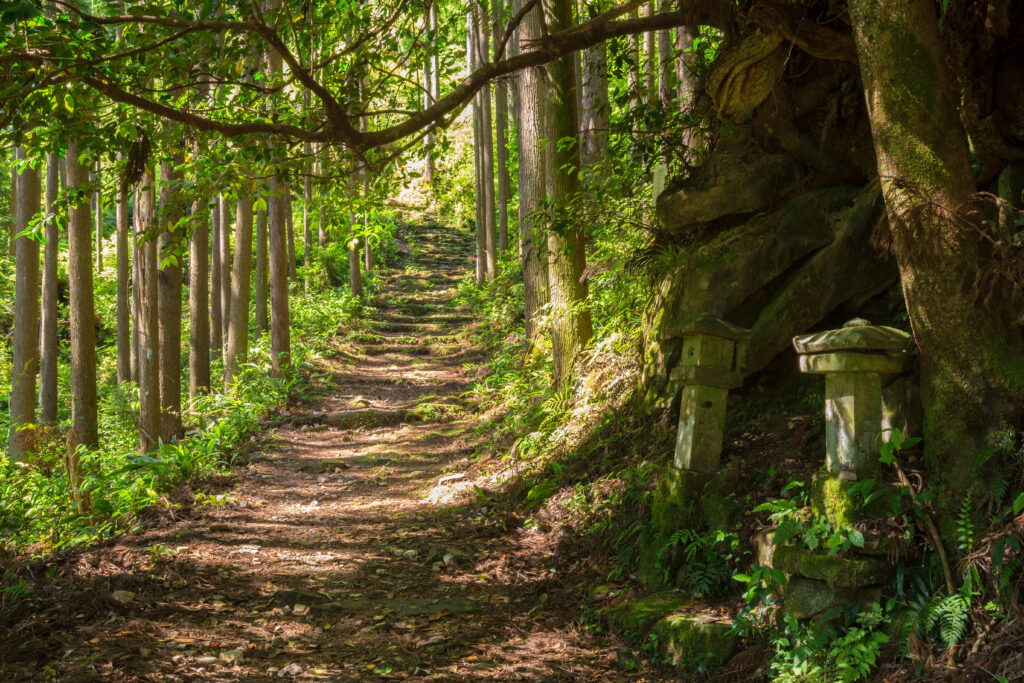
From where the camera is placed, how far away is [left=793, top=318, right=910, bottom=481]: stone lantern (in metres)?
3.68

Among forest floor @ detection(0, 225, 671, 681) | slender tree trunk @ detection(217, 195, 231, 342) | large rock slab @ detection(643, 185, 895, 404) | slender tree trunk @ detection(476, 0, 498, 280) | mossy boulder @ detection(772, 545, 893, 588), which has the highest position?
slender tree trunk @ detection(476, 0, 498, 280)

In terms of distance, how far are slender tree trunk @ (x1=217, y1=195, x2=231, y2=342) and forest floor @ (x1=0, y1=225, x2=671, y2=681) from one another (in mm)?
9335

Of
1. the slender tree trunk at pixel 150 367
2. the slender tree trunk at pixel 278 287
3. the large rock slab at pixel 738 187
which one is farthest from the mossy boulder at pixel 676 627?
the slender tree trunk at pixel 278 287

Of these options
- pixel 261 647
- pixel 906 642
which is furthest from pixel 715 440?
pixel 261 647

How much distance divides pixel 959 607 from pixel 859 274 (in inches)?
104

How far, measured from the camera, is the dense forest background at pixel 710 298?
352 cm

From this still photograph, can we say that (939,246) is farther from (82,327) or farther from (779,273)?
(82,327)

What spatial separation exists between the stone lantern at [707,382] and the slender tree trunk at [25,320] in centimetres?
1025

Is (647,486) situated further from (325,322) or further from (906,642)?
(325,322)

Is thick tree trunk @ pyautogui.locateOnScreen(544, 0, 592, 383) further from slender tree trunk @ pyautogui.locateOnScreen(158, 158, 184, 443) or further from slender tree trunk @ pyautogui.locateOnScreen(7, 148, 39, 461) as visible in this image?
slender tree trunk @ pyautogui.locateOnScreen(7, 148, 39, 461)

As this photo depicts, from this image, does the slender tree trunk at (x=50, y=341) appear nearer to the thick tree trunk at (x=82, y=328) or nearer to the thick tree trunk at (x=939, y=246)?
the thick tree trunk at (x=82, y=328)

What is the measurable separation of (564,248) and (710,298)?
2871mm

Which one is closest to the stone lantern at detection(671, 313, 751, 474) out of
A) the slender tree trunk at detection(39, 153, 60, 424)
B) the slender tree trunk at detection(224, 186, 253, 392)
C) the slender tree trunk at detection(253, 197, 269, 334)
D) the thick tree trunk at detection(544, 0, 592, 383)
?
the thick tree trunk at detection(544, 0, 592, 383)

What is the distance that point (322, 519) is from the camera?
6855 mm
